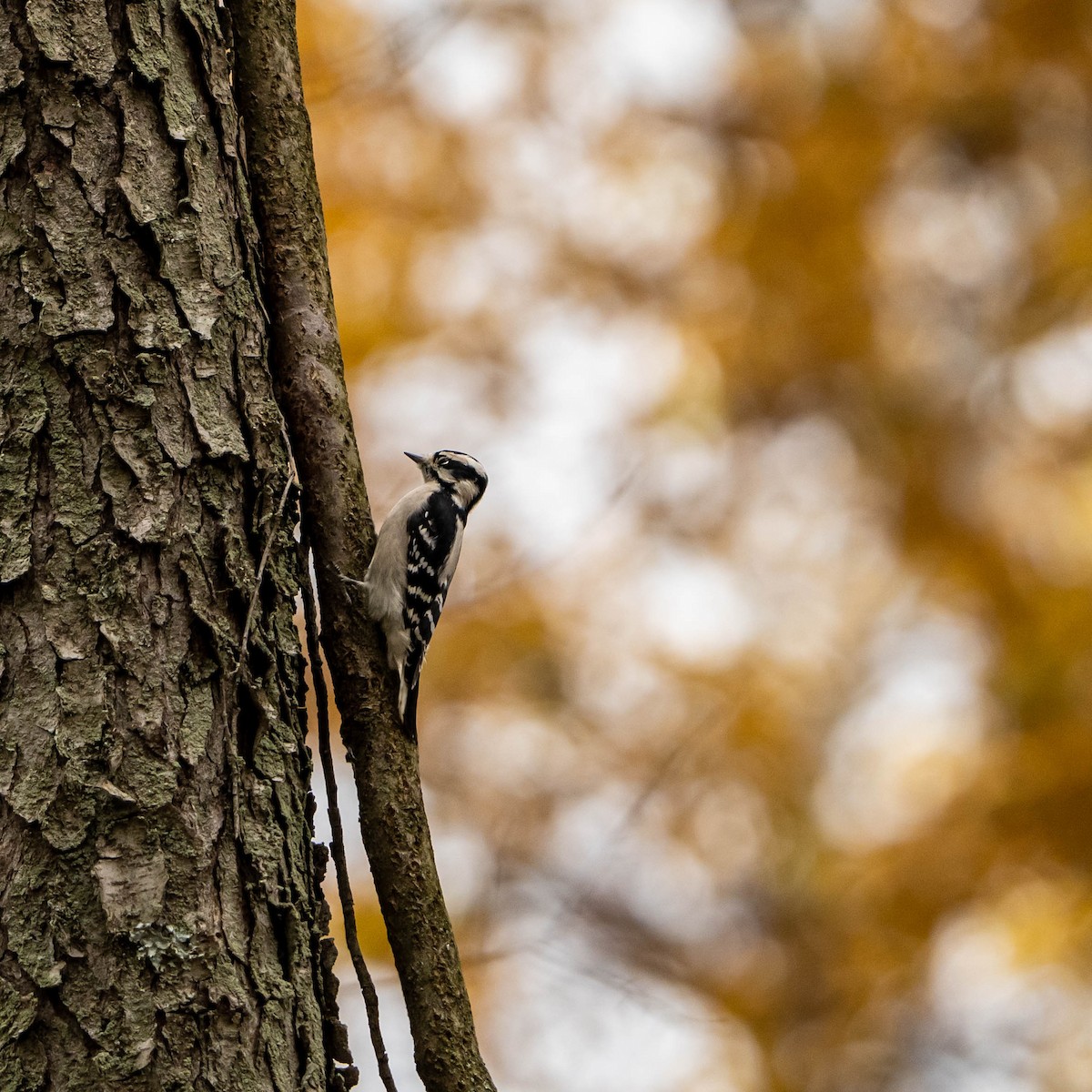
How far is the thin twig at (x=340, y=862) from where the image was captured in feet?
7.55

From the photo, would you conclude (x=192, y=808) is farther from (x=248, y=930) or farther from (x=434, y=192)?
(x=434, y=192)

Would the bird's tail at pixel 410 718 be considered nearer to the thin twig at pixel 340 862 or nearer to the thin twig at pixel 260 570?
the thin twig at pixel 340 862

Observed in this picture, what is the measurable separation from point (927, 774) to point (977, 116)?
413cm

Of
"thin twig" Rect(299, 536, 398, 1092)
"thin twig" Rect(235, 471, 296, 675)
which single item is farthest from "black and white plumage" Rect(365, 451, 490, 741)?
"thin twig" Rect(235, 471, 296, 675)

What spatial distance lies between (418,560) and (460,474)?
955 millimetres

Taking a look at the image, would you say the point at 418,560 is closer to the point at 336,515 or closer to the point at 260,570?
the point at 336,515

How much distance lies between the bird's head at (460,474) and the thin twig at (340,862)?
7.54 feet

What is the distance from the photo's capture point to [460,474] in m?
4.86

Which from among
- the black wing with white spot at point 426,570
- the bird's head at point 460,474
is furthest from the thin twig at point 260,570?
the bird's head at point 460,474

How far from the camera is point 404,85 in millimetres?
6941

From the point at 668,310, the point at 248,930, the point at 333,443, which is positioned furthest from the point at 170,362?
the point at 668,310

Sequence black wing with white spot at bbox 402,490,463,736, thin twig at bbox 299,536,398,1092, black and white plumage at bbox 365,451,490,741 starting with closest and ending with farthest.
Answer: thin twig at bbox 299,536,398,1092, black and white plumage at bbox 365,451,490,741, black wing with white spot at bbox 402,490,463,736

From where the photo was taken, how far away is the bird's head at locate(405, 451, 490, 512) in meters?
4.83

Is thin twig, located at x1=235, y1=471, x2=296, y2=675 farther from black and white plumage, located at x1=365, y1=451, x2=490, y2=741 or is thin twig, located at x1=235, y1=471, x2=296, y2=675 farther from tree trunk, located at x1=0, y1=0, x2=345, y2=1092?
black and white plumage, located at x1=365, y1=451, x2=490, y2=741
